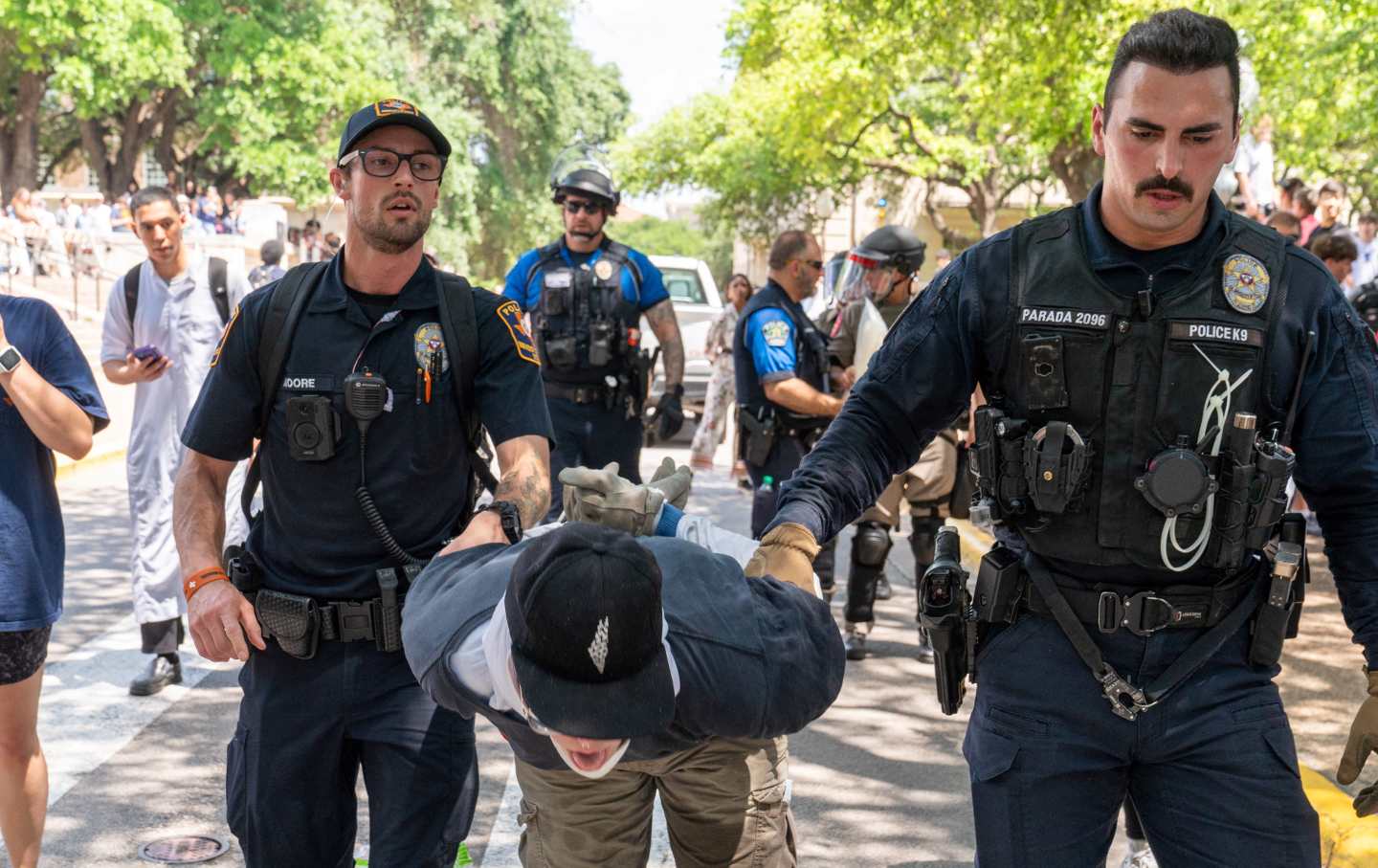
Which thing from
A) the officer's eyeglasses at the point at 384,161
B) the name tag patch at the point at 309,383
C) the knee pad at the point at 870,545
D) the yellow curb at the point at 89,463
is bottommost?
the yellow curb at the point at 89,463

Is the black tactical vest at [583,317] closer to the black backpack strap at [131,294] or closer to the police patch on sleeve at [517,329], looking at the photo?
the black backpack strap at [131,294]

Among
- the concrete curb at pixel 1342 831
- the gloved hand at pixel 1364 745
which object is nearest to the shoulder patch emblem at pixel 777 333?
the concrete curb at pixel 1342 831

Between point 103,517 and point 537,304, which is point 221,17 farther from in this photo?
point 537,304

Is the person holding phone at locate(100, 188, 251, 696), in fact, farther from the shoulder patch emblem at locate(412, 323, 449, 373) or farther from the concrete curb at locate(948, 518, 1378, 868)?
the concrete curb at locate(948, 518, 1378, 868)

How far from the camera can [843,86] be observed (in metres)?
25.8

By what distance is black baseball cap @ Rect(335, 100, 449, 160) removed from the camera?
355 cm

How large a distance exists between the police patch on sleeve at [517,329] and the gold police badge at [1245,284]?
61.2 inches

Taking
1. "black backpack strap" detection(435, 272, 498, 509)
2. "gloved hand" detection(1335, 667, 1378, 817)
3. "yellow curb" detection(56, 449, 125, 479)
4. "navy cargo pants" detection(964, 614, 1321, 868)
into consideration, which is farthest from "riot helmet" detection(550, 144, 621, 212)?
"yellow curb" detection(56, 449, 125, 479)

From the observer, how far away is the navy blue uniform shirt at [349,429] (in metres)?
3.50

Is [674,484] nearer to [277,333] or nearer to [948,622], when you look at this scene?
[948,622]

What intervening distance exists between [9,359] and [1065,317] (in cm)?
263

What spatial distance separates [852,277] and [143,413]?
11.4 ft

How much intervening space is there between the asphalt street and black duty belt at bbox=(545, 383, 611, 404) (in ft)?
6.12

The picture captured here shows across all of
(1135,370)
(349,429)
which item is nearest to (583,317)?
(349,429)
